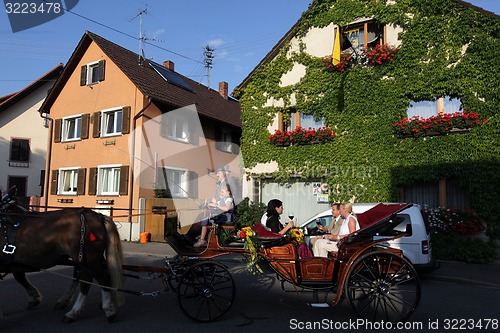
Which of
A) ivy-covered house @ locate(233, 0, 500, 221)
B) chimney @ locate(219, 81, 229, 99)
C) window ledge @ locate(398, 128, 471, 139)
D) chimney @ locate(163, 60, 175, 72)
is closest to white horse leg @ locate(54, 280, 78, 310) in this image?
ivy-covered house @ locate(233, 0, 500, 221)

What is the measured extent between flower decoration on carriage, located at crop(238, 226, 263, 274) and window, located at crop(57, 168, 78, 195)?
15823 mm

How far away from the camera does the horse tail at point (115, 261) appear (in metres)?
4.96

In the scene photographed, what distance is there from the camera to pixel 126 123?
1691cm

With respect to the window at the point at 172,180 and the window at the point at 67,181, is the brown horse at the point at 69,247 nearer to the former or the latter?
the window at the point at 172,180

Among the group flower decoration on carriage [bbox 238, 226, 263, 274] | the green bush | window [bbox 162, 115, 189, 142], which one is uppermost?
window [bbox 162, 115, 189, 142]

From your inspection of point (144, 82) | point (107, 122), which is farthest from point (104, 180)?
point (144, 82)

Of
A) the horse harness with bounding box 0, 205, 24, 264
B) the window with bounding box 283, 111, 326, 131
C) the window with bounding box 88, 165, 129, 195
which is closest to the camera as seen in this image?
the horse harness with bounding box 0, 205, 24, 264

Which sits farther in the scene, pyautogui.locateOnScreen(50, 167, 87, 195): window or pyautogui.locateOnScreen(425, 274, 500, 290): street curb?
pyautogui.locateOnScreen(50, 167, 87, 195): window

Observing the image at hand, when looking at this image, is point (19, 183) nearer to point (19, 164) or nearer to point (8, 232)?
point (19, 164)

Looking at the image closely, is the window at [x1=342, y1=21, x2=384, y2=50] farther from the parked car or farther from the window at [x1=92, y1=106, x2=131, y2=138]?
the window at [x1=92, y1=106, x2=131, y2=138]

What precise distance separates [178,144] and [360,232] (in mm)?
14352

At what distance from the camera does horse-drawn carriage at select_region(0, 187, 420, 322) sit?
192 inches

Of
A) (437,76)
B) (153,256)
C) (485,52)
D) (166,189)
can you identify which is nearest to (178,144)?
(166,189)

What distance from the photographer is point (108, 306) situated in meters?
4.93
